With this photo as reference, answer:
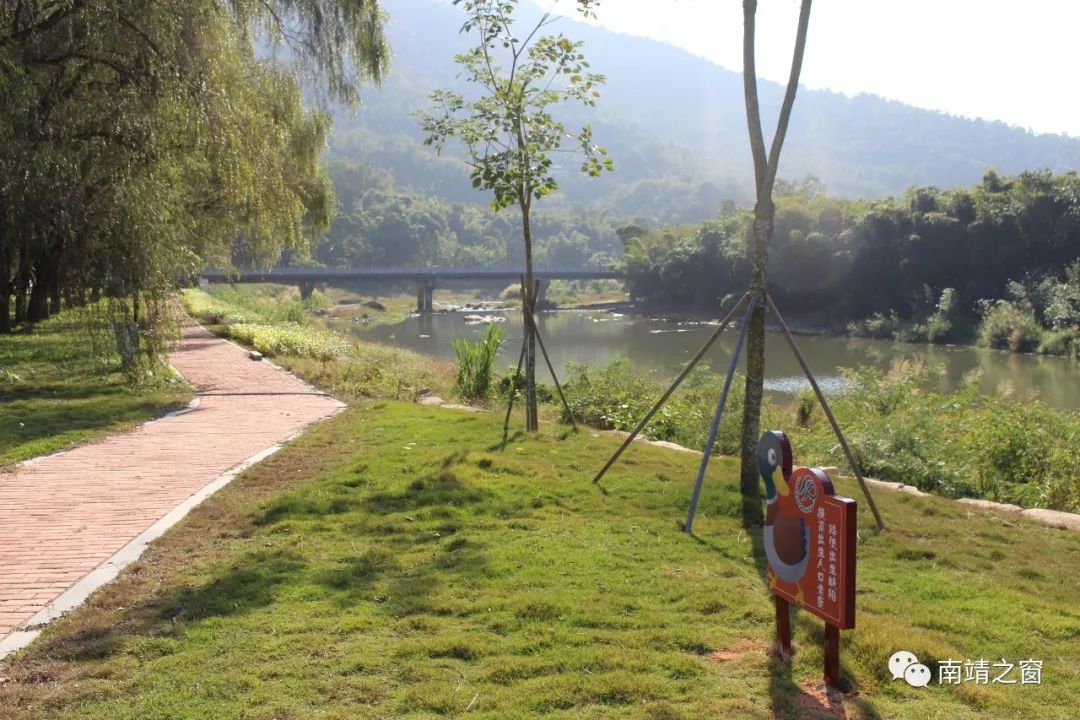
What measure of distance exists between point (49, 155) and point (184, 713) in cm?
767

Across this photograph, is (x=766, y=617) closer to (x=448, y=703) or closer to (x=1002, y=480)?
(x=448, y=703)

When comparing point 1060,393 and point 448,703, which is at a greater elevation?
point 448,703

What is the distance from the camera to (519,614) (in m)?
4.32

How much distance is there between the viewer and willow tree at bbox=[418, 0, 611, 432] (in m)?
9.04

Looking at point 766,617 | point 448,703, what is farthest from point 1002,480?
point 448,703

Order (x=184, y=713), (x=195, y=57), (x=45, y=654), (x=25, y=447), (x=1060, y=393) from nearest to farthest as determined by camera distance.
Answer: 1. (x=184, y=713)
2. (x=45, y=654)
3. (x=25, y=447)
4. (x=195, y=57)
5. (x=1060, y=393)

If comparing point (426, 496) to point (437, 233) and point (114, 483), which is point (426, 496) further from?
point (437, 233)

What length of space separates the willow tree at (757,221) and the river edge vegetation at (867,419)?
286 cm

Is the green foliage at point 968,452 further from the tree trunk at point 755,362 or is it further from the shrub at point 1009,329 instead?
the shrub at point 1009,329

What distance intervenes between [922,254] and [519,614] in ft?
146

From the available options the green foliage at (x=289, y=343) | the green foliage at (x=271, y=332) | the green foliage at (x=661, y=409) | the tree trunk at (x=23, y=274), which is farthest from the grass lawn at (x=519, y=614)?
the green foliage at (x=271, y=332)

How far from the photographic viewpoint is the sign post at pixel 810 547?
3.38 metres

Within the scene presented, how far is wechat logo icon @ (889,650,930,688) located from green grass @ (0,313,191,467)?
7277 millimetres

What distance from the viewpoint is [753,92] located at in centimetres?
657
